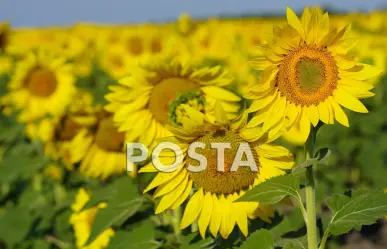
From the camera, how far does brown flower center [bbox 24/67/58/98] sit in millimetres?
5504

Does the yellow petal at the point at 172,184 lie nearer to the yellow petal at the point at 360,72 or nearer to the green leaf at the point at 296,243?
Answer: the green leaf at the point at 296,243

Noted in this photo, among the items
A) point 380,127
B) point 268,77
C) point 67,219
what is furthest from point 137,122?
point 380,127

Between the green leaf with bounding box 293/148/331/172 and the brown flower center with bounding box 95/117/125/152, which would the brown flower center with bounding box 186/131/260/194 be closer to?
the green leaf with bounding box 293/148/331/172

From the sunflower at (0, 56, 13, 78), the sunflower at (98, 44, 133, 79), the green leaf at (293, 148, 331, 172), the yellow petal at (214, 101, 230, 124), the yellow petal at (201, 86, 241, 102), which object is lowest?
the green leaf at (293, 148, 331, 172)

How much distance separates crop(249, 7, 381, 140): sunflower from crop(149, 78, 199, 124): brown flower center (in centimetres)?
81

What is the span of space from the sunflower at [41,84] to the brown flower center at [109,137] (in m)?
1.68

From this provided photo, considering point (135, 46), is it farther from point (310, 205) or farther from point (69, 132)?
point (310, 205)

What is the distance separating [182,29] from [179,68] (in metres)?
5.12

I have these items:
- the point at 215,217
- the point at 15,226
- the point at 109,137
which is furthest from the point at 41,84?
the point at 215,217

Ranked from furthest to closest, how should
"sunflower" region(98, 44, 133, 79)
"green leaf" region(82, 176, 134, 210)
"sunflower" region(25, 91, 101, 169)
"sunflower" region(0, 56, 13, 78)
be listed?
"sunflower" region(98, 44, 133, 79), "sunflower" region(0, 56, 13, 78), "sunflower" region(25, 91, 101, 169), "green leaf" region(82, 176, 134, 210)

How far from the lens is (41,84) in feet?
18.2

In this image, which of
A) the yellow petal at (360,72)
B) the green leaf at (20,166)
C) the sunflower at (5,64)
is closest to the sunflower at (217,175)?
the yellow petal at (360,72)

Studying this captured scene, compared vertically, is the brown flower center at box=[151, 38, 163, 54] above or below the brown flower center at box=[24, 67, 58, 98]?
above

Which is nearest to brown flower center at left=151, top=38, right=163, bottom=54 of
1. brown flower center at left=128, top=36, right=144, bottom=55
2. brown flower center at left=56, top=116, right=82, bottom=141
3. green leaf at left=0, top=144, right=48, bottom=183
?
brown flower center at left=128, top=36, right=144, bottom=55
